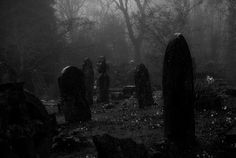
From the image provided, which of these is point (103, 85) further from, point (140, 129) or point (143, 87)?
point (140, 129)

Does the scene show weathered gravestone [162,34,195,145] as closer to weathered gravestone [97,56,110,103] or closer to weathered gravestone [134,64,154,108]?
weathered gravestone [134,64,154,108]

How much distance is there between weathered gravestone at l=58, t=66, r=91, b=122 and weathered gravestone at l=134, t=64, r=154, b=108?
3869mm

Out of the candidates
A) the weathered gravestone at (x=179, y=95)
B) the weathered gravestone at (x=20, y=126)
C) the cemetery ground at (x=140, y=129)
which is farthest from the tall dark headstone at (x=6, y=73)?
the weathered gravestone at (x=20, y=126)

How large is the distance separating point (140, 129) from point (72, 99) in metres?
4.12

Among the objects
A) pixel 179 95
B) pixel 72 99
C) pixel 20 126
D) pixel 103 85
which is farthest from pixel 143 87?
pixel 20 126

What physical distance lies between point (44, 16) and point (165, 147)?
31.0m

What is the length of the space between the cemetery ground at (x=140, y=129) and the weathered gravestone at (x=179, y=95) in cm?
48

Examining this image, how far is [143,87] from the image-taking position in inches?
786

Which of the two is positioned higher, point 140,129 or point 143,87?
point 143,87

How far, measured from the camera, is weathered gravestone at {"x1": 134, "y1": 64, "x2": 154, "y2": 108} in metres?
19.9

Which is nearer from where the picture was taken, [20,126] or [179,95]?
[20,126]

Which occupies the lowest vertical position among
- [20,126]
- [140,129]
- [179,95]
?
[140,129]

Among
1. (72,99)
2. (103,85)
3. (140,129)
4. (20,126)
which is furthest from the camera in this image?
(103,85)

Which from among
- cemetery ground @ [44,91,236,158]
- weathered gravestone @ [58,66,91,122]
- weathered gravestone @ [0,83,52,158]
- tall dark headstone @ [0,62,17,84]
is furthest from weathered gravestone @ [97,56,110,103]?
weathered gravestone @ [0,83,52,158]
